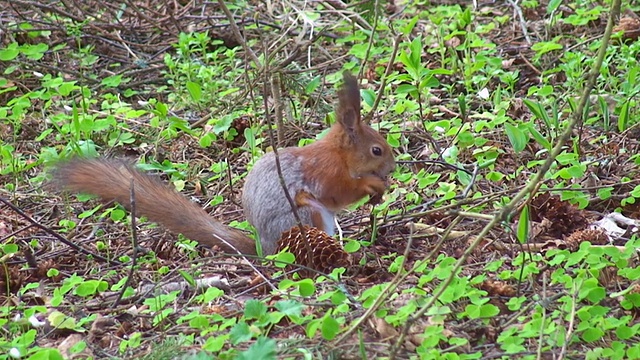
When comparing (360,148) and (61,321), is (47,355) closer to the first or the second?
(61,321)

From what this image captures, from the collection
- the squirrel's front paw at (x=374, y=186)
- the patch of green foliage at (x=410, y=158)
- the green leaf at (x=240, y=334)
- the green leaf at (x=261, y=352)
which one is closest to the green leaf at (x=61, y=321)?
the patch of green foliage at (x=410, y=158)

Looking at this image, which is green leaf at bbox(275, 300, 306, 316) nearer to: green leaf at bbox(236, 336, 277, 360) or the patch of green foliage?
the patch of green foliage

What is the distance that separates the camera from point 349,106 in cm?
395

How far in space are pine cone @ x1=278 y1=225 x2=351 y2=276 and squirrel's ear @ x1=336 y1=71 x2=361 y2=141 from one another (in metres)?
0.62

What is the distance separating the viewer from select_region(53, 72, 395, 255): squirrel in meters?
3.75

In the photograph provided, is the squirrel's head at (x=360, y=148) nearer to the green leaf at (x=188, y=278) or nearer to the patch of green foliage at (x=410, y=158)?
the patch of green foliage at (x=410, y=158)

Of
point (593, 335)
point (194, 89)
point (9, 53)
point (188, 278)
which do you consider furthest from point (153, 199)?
point (9, 53)

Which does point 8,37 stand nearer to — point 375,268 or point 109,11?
point 109,11

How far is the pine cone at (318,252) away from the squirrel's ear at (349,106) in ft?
2.03

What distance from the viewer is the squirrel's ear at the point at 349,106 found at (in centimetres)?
379

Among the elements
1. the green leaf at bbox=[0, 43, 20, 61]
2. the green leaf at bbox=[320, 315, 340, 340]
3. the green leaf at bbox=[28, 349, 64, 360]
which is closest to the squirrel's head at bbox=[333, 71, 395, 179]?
the green leaf at bbox=[320, 315, 340, 340]

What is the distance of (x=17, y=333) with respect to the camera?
3139 mm

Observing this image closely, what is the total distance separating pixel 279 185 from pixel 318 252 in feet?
1.47

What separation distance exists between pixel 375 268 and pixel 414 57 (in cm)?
110
